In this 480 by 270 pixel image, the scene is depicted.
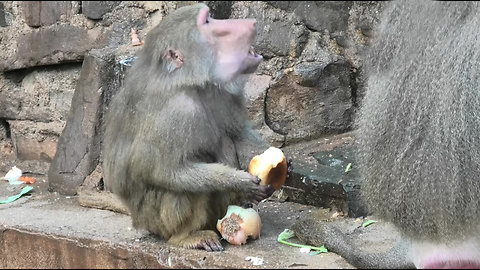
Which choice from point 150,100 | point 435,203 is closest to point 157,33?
point 150,100

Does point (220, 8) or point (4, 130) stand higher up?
point (220, 8)

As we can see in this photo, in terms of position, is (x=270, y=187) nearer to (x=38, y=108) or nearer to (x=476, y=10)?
(x=476, y=10)

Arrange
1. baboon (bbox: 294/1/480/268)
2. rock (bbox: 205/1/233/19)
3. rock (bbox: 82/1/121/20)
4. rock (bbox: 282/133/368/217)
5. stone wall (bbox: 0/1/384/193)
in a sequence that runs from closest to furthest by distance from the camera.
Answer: baboon (bbox: 294/1/480/268) < rock (bbox: 282/133/368/217) < stone wall (bbox: 0/1/384/193) < rock (bbox: 205/1/233/19) < rock (bbox: 82/1/121/20)

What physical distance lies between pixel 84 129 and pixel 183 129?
117 cm

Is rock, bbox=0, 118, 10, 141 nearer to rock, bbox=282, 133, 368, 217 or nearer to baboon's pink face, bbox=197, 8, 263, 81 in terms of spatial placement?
rock, bbox=282, 133, 368, 217

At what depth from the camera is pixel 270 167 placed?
9.06 feet

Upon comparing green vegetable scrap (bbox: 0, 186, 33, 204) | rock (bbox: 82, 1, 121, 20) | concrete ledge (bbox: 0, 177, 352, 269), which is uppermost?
rock (bbox: 82, 1, 121, 20)

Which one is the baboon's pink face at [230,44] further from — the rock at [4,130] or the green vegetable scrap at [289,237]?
the rock at [4,130]

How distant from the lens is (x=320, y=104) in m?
3.73

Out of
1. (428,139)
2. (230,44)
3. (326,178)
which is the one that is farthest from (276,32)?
(428,139)

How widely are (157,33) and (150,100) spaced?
0.72ft

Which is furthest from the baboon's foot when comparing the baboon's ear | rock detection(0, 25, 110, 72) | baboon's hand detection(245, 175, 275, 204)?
rock detection(0, 25, 110, 72)

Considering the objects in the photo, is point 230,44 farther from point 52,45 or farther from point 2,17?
point 2,17

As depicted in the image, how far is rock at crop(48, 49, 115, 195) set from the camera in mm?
3652
